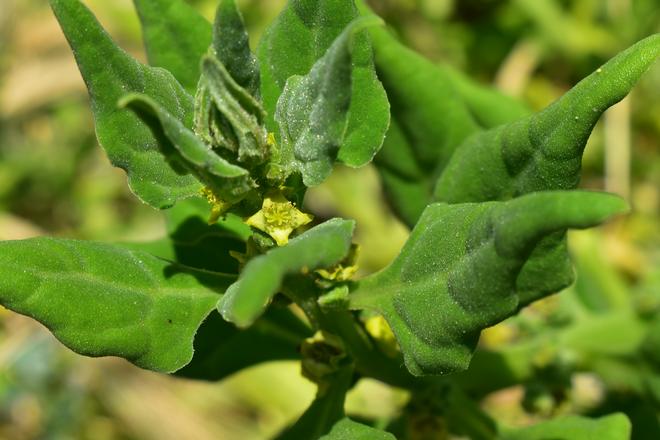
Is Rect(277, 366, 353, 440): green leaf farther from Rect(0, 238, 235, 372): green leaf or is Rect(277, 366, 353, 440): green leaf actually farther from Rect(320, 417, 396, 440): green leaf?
Rect(0, 238, 235, 372): green leaf

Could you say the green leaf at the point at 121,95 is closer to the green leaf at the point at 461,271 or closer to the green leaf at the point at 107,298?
the green leaf at the point at 107,298

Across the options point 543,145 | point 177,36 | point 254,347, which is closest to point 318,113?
point 543,145


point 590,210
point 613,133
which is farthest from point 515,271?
point 613,133

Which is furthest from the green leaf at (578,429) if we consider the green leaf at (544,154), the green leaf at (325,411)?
the green leaf at (325,411)

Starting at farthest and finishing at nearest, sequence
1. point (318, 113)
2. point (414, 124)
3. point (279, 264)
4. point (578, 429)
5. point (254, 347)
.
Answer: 1. point (254, 347)
2. point (414, 124)
3. point (578, 429)
4. point (318, 113)
5. point (279, 264)

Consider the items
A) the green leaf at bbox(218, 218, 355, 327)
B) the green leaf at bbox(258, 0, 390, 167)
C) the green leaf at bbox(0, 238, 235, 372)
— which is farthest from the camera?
the green leaf at bbox(258, 0, 390, 167)

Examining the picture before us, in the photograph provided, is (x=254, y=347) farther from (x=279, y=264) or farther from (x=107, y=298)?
(x=279, y=264)

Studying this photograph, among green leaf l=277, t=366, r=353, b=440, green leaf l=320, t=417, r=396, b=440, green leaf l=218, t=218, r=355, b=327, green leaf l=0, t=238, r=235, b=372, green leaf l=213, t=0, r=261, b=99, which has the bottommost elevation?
green leaf l=277, t=366, r=353, b=440

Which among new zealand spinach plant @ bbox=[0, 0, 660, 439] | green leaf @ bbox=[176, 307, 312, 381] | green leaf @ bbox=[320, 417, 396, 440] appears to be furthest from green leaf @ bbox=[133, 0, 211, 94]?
green leaf @ bbox=[320, 417, 396, 440]
